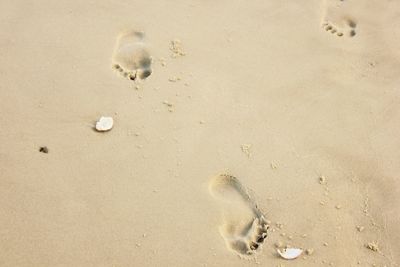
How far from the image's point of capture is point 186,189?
2406 mm

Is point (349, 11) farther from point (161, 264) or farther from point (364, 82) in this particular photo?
point (161, 264)

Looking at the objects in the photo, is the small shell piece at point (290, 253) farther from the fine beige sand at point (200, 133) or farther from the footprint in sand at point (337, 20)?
the footprint in sand at point (337, 20)

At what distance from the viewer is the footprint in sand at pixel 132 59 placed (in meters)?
2.83

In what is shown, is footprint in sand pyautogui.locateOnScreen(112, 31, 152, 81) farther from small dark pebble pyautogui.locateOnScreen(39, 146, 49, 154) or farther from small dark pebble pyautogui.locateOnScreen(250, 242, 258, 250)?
small dark pebble pyautogui.locateOnScreen(250, 242, 258, 250)

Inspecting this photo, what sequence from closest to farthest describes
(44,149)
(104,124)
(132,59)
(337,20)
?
(44,149) → (104,124) → (132,59) → (337,20)

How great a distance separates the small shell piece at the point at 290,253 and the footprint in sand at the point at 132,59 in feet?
4.27

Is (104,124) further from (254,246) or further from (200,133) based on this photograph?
(254,246)

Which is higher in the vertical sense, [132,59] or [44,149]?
[132,59]

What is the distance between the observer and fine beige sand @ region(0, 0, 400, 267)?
226 centimetres

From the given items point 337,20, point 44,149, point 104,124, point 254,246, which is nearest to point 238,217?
point 254,246

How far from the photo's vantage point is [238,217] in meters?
2.33

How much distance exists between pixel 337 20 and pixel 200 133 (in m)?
1.39

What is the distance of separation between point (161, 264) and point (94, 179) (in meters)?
0.57

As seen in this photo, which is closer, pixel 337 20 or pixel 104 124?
pixel 104 124
